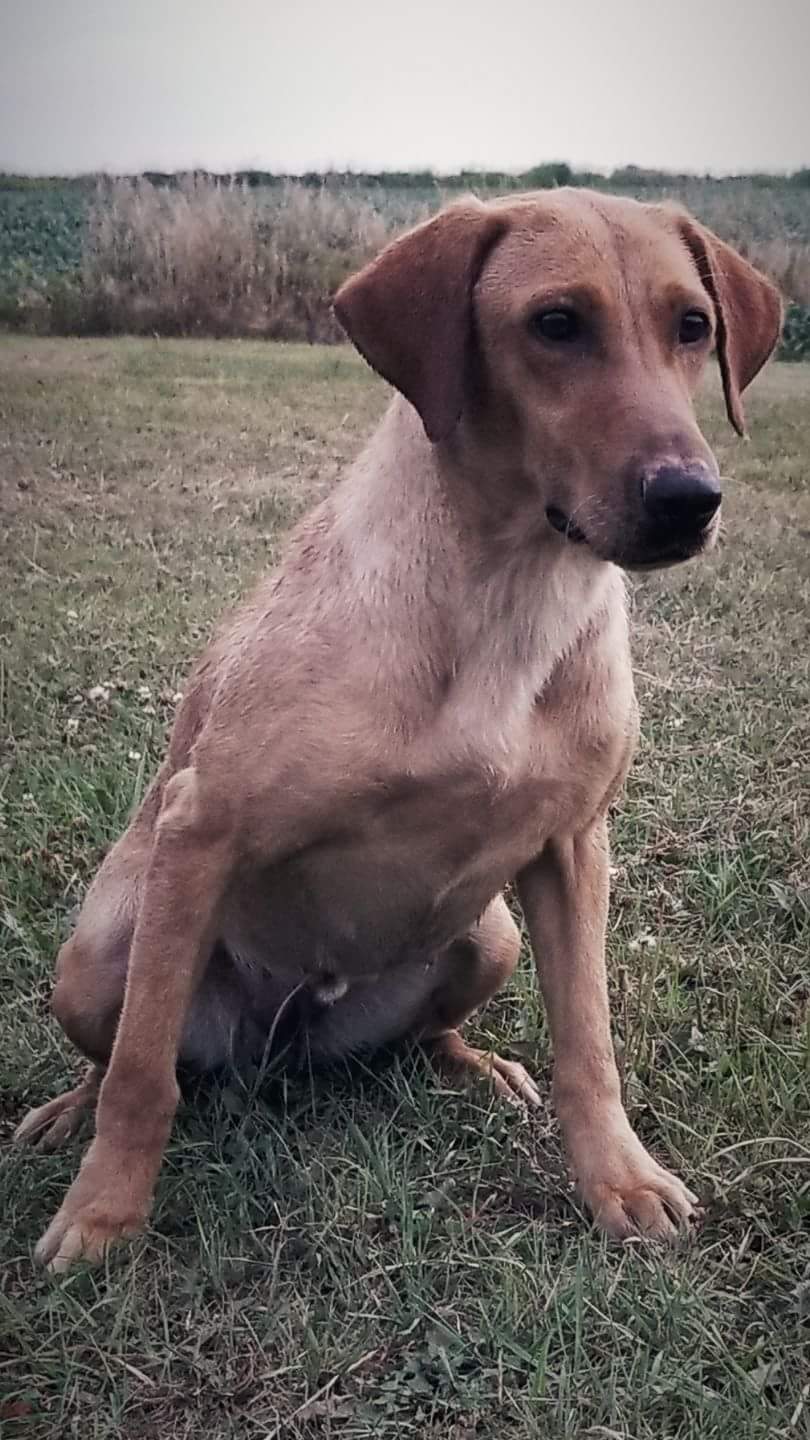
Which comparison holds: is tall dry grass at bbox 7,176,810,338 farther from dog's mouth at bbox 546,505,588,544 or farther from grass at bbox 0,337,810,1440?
dog's mouth at bbox 546,505,588,544

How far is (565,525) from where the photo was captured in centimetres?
188

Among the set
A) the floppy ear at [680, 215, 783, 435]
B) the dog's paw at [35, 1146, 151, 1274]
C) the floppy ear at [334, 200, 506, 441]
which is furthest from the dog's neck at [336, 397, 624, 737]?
the dog's paw at [35, 1146, 151, 1274]

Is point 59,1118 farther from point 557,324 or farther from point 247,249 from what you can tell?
point 247,249

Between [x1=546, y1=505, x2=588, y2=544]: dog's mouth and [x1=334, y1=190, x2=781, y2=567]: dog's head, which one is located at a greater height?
[x1=334, y1=190, x2=781, y2=567]: dog's head

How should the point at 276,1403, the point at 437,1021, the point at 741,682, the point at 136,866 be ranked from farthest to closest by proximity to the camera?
the point at 741,682 < the point at 437,1021 < the point at 136,866 < the point at 276,1403

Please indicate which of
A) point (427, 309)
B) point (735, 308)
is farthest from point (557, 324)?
point (735, 308)

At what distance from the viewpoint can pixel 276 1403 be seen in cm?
178

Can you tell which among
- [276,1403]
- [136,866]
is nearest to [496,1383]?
[276,1403]

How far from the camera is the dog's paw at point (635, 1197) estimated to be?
2111 millimetres

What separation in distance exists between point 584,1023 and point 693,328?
1116 mm

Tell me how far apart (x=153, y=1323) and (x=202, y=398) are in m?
2.70

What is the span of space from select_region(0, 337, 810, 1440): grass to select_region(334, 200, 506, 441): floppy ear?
1203 millimetres

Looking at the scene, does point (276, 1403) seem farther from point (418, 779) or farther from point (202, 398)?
point (202, 398)

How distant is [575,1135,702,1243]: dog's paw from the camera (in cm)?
211
